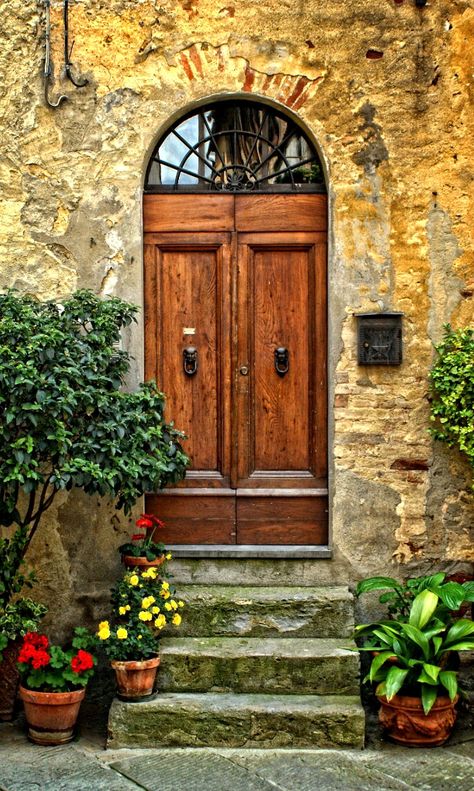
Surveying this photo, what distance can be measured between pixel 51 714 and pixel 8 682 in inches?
18.8

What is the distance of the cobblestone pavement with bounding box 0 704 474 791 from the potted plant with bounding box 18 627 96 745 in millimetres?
90

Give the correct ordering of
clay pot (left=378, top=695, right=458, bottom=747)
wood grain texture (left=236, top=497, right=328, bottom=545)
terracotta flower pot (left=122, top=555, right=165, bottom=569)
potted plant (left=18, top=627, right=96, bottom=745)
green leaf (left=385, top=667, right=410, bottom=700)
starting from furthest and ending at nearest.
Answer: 1. wood grain texture (left=236, top=497, right=328, bottom=545)
2. terracotta flower pot (left=122, top=555, right=165, bottom=569)
3. potted plant (left=18, top=627, right=96, bottom=745)
4. clay pot (left=378, top=695, right=458, bottom=747)
5. green leaf (left=385, top=667, right=410, bottom=700)

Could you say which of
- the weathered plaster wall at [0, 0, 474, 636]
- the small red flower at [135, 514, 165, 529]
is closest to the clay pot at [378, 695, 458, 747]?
the weathered plaster wall at [0, 0, 474, 636]

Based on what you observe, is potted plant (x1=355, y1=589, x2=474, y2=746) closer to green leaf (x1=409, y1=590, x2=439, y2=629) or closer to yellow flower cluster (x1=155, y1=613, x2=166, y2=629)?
green leaf (x1=409, y1=590, x2=439, y2=629)

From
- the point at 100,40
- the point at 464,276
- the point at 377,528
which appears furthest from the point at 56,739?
the point at 100,40

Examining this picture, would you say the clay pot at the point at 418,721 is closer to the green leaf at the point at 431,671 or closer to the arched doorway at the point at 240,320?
the green leaf at the point at 431,671

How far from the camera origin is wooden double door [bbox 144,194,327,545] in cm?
600

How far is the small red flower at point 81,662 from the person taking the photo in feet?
16.6

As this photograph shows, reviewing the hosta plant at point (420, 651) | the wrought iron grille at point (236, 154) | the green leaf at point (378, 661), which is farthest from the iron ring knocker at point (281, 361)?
the green leaf at point (378, 661)

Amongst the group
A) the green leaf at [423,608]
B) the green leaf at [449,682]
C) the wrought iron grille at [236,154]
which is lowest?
the green leaf at [449,682]

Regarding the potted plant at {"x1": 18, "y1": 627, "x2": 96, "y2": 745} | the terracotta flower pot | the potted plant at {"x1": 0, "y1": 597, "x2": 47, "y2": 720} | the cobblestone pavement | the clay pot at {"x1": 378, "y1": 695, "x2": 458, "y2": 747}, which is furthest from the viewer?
the terracotta flower pot

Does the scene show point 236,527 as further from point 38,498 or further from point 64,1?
point 64,1

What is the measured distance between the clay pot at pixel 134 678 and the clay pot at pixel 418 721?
4.09ft

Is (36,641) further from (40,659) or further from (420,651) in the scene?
(420,651)
